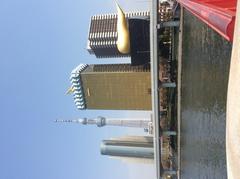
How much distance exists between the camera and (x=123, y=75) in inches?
3051

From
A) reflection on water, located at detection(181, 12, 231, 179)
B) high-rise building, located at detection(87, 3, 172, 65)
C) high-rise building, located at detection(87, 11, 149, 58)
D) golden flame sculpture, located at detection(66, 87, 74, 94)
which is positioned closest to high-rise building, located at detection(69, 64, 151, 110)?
golden flame sculpture, located at detection(66, 87, 74, 94)

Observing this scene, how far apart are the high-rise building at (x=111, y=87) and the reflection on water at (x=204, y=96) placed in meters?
48.6

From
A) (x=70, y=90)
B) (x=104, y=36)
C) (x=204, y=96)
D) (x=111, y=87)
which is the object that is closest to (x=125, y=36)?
(x=111, y=87)

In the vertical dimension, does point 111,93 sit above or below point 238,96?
below

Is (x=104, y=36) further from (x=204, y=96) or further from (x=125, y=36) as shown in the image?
(x=204, y=96)

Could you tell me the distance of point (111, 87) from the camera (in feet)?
260

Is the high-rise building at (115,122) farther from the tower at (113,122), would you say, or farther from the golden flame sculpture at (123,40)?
the golden flame sculpture at (123,40)

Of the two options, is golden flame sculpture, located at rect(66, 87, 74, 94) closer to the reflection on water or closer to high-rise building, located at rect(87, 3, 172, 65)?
high-rise building, located at rect(87, 3, 172, 65)

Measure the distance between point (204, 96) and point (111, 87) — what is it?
59.3m

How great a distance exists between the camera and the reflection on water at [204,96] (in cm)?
1697

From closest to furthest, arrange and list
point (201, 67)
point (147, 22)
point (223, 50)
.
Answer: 1. point (223, 50)
2. point (201, 67)
3. point (147, 22)

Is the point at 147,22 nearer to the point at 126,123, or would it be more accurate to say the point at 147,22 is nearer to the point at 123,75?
the point at 123,75

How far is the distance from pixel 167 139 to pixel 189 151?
12950 millimetres

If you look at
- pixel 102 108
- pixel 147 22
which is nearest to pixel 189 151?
pixel 147 22
